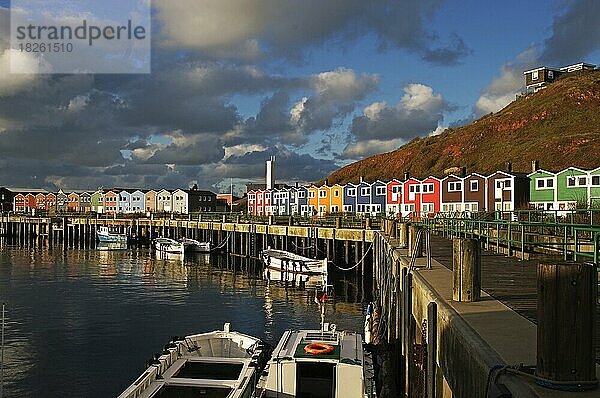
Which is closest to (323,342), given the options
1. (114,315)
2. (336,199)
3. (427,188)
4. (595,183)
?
(114,315)

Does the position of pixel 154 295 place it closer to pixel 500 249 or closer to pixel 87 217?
pixel 500 249

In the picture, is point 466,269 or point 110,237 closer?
point 466,269

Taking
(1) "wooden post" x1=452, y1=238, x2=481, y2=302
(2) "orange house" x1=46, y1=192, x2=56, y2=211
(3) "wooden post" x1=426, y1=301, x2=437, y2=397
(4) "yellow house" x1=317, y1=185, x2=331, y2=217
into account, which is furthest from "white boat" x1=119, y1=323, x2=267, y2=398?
(2) "orange house" x1=46, y1=192, x2=56, y2=211

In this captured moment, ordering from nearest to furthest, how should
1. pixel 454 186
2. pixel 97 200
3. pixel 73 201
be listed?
pixel 454 186
pixel 97 200
pixel 73 201

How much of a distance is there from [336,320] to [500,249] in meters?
10.1

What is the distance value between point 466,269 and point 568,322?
4946 millimetres

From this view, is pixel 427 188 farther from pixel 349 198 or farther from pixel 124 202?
pixel 124 202

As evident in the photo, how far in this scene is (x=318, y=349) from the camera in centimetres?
1496

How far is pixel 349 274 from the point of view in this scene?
4922 cm

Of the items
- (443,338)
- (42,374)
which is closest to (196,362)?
(42,374)

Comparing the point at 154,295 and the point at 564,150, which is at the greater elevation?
the point at 564,150

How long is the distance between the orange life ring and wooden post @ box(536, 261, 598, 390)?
10.7 metres

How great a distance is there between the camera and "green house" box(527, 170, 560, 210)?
190 feet

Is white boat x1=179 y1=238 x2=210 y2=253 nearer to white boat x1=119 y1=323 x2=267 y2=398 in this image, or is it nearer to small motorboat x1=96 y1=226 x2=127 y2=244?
small motorboat x1=96 y1=226 x2=127 y2=244
